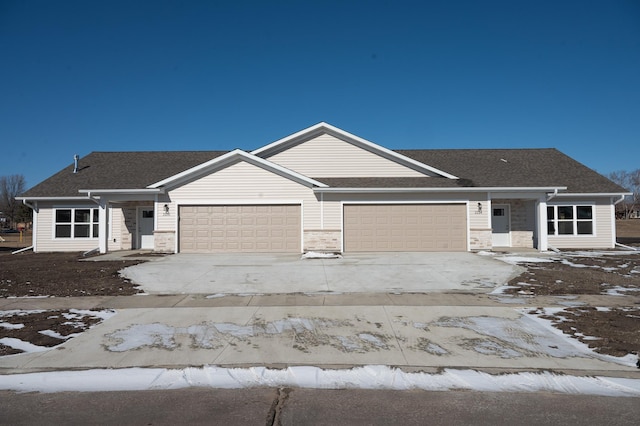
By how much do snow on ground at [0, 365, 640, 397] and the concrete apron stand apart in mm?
237

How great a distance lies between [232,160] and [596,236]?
56.3 ft

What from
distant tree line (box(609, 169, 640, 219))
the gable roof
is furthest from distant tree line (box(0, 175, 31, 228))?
distant tree line (box(609, 169, 640, 219))

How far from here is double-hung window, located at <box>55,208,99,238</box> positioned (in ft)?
66.4

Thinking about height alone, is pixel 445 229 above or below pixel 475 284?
above

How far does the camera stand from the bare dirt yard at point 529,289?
20.5ft

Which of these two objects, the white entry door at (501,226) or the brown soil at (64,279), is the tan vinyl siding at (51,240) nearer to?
the brown soil at (64,279)

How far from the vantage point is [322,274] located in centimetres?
1182

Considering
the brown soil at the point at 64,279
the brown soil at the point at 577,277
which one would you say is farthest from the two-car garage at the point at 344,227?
the brown soil at the point at 577,277

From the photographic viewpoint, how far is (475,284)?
10320 mm

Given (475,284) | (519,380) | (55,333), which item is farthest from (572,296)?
(55,333)

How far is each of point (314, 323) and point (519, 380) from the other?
3.19 metres

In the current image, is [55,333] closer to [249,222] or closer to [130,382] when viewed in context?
[130,382]

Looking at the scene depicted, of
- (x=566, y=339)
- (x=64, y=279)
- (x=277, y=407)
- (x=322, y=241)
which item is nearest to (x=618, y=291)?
(x=566, y=339)

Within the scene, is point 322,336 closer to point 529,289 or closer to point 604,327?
point 604,327
